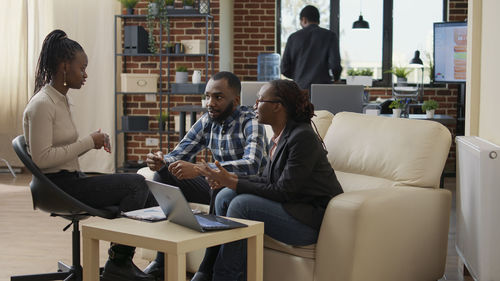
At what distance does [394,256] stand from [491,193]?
1.58ft

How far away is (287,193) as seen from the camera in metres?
2.89

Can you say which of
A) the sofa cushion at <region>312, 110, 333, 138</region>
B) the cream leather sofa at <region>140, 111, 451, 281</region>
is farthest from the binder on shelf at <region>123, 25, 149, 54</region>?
the cream leather sofa at <region>140, 111, 451, 281</region>

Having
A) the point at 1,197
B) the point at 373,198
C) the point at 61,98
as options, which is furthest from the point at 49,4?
the point at 373,198

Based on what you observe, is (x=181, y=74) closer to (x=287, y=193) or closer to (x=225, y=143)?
(x=225, y=143)

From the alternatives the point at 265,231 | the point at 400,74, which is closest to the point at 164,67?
the point at 400,74

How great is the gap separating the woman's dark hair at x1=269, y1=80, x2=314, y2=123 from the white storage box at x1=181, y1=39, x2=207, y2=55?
13.9 ft

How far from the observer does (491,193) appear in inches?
114

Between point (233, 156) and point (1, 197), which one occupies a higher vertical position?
point (233, 156)

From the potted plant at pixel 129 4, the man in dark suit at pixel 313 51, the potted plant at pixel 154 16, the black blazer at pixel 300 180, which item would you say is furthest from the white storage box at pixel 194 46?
the black blazer at pixel 300 180

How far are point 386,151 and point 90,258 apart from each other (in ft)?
4.69

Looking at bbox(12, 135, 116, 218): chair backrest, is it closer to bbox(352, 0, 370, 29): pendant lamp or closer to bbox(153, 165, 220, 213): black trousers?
bbox(153, 165, 220, 213): black trousers

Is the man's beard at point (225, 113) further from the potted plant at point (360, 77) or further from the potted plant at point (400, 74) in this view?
the potted plant at point (400, 74)

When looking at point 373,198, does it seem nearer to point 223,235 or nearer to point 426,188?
point 426,188

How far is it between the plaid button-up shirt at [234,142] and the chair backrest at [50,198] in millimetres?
618
